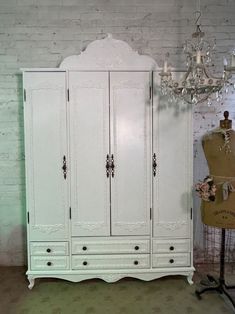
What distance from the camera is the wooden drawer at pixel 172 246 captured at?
124 inches

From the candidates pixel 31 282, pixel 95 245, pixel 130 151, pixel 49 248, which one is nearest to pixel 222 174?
pixel 130 151

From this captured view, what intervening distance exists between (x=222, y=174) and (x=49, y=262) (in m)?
1.76

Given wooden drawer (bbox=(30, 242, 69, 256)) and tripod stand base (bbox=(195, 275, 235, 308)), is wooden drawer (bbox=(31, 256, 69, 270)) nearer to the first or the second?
wooden drawer (bbox=(30, 242, 69, 256))

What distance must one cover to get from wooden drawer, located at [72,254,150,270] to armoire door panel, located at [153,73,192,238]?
300 mm

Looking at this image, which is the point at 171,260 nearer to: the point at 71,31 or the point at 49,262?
the point at 49,262

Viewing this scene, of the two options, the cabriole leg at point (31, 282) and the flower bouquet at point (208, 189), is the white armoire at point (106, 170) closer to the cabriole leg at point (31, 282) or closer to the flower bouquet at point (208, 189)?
the cabriole leg at point (31, 282)

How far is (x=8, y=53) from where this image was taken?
3.47 m

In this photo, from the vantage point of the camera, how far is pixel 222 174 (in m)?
2.84

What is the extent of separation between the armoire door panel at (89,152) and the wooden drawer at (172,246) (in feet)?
1.57

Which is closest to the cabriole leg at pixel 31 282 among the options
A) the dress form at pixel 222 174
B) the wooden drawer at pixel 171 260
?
the wooden drawer at pixel 171 260

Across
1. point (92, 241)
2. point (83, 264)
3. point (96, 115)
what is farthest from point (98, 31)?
point (83, 264)

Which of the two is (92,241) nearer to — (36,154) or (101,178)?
(101,178)

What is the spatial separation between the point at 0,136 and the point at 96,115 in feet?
3.77

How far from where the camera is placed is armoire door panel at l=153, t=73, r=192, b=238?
307cm
